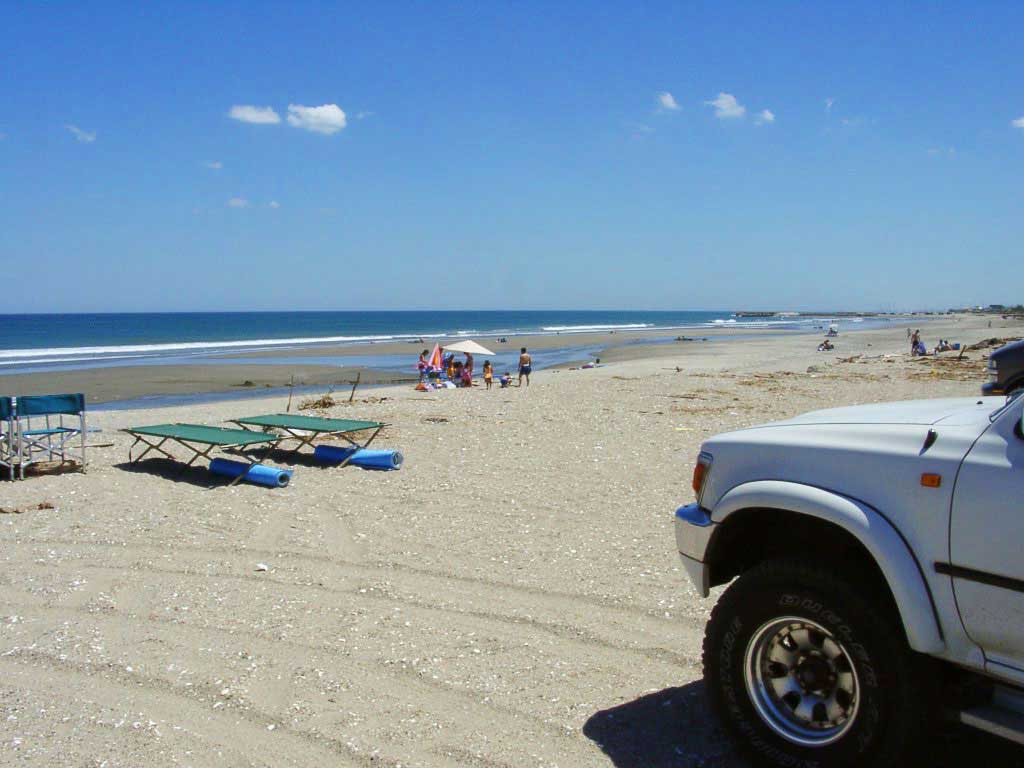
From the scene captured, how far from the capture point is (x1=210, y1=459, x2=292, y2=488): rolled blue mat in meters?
9.39

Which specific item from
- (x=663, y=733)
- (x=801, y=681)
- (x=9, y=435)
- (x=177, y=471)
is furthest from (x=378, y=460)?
(x=801, y=681)

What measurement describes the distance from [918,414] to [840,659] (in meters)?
1.05

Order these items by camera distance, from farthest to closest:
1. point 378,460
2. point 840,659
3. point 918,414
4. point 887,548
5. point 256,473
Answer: point 378,460
point 256,473
point 918,414
point 840,659
point 887,548

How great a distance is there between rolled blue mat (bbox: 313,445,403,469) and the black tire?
7174mm

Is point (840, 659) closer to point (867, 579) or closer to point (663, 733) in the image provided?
point (867, 579)

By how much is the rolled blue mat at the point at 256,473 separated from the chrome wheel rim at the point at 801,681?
697 centimetres

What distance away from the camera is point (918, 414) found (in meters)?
3.43

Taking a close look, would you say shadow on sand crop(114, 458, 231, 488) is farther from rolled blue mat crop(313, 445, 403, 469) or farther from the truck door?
the truck door

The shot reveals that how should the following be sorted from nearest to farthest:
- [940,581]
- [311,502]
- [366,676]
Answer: [940,581] < [366,676] < [311,502]

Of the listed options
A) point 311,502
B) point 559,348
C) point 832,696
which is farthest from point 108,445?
point 559,348

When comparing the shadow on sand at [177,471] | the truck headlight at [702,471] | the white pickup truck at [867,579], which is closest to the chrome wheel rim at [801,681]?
the white pickup truck at [867,579]

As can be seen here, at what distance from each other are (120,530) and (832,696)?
6453 mm

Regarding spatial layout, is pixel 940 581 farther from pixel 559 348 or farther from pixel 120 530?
pixel 559 348

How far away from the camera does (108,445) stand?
41.1ft
